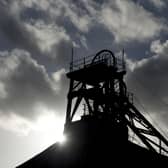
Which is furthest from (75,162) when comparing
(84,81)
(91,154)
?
(84,81)

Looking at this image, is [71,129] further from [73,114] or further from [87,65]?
[87,65]

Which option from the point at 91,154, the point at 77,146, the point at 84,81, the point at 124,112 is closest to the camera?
the point at 91,154

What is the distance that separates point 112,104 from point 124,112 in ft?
4.06

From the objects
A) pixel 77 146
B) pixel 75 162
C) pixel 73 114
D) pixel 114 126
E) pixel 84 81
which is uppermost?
pixel 84 81

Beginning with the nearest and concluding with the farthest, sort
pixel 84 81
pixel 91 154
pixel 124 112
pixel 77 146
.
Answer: pixel 91 154
pixel 77 146
pixel 124 112
pixel 84 81

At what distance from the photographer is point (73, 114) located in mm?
30375

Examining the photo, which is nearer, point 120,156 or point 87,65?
point 120,156

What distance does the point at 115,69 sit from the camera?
29234mm

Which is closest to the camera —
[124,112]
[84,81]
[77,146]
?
[77,146]

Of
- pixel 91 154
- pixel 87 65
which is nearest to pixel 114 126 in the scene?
pixel 91 154

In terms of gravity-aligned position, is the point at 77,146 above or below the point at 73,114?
below

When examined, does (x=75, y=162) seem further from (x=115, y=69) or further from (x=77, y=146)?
(x=115, y=69)

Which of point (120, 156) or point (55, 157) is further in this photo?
point (55, 157)

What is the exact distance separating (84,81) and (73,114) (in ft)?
10.4
